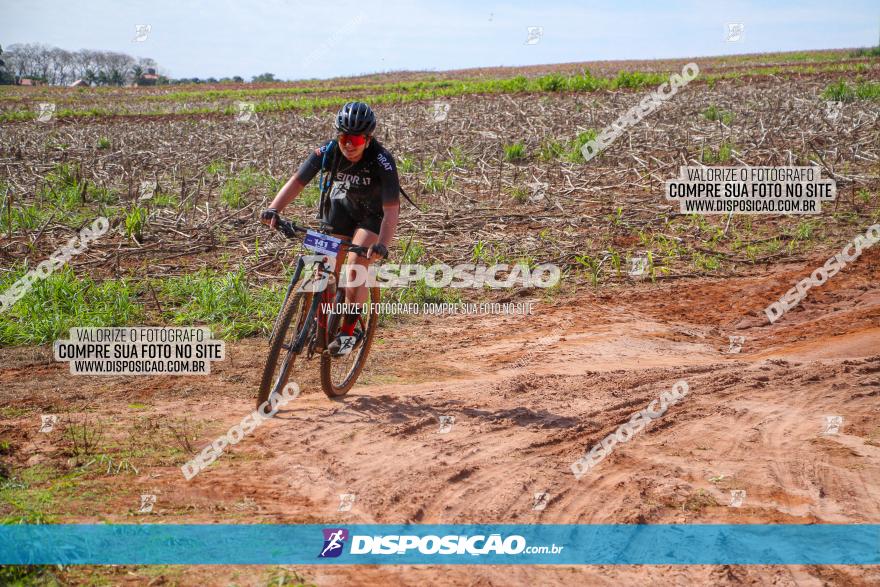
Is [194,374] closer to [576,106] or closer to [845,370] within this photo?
[845,370]

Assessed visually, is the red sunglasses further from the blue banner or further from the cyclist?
the blue banner

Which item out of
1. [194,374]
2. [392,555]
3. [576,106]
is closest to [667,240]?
[194,374]

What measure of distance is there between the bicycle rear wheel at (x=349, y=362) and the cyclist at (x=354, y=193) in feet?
0.38

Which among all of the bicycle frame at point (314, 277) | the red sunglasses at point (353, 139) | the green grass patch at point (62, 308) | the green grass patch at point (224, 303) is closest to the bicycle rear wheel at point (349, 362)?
the bicycle frame at point (314, 277)

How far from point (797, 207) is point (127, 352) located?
10.1 m

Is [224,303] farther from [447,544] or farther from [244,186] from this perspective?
[244,186]

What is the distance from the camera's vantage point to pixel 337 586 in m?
3.70

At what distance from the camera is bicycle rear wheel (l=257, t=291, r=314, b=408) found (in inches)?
218

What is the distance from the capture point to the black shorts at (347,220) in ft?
19.6

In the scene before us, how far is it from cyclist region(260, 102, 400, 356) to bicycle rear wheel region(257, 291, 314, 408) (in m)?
0.31

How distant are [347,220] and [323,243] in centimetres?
60

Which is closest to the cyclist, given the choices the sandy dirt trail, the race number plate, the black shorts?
the black shorts

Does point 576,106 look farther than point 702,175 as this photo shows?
Yes

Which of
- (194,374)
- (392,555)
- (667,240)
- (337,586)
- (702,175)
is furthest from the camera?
(702,175)
